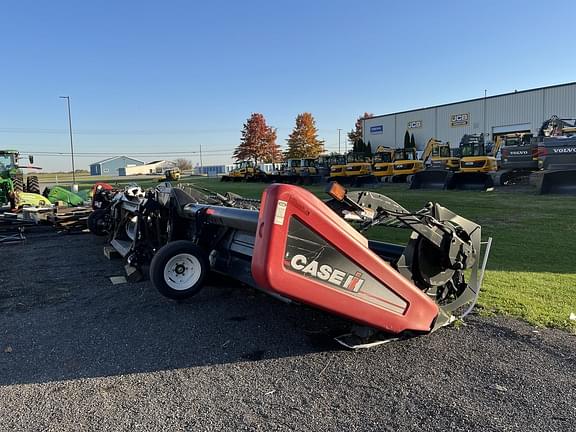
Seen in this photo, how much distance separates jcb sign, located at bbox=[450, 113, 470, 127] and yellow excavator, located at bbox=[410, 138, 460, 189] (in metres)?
15.2

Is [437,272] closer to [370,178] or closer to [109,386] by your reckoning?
[109,386]

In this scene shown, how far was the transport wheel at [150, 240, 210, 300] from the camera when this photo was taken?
4.47 m

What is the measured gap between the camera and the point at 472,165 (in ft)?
74.3

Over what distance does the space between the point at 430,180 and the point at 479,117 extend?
23.0 m

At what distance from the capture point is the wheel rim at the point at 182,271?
4.54 metres

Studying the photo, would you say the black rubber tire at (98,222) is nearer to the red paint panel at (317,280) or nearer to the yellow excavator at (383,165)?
the red paint panel at (317,280)

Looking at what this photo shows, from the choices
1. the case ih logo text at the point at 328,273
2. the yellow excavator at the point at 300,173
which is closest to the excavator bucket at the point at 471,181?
the yellow excavator at the point at 300,173


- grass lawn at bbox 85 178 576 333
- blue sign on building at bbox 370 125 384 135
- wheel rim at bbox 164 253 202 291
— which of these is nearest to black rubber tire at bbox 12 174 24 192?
grass lawn at bbox 85 178 576 333

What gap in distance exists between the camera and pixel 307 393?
298 cm

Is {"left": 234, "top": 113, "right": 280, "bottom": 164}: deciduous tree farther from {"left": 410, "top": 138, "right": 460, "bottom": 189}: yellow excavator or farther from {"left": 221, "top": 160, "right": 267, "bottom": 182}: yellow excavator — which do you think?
{"left": 410, "top": 138, "right": 460, "bottom": 189}: yellow excavator

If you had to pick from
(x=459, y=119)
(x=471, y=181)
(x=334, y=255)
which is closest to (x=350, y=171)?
(x=471, y=181)

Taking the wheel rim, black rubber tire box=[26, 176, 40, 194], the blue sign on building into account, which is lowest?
the wheel rim

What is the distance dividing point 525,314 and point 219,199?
11.4 ft

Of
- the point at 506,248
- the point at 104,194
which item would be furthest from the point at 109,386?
the point at 104,194
